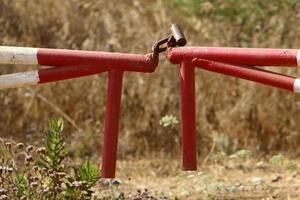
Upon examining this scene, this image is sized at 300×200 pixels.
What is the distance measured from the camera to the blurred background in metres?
6.54

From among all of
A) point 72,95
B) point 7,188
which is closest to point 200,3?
point 72,95

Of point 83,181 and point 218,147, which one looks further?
point 218,147

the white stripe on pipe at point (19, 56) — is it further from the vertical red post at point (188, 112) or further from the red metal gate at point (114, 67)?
the vertical red post at point (188, 112)

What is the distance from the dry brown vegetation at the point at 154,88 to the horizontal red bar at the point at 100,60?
3142 mm

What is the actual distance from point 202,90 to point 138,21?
860 millimetres

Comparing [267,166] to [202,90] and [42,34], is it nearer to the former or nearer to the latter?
[202,90]

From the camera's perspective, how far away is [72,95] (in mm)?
6910

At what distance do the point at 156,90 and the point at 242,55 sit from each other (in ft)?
11.5

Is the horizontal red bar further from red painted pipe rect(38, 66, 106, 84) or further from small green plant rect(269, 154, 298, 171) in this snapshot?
small green plant rect(269, 154, 298, 171)

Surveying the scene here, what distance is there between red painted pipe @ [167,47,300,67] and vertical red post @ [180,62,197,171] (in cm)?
5

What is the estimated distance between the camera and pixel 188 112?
342cm

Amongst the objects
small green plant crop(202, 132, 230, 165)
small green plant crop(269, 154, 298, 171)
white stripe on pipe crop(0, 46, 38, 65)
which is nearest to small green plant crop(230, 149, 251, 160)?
small green plant crop(202, 132, 230, 165)

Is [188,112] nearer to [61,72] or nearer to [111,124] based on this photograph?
[111,124]

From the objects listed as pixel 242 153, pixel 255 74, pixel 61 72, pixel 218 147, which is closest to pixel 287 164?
pixel 218 147
